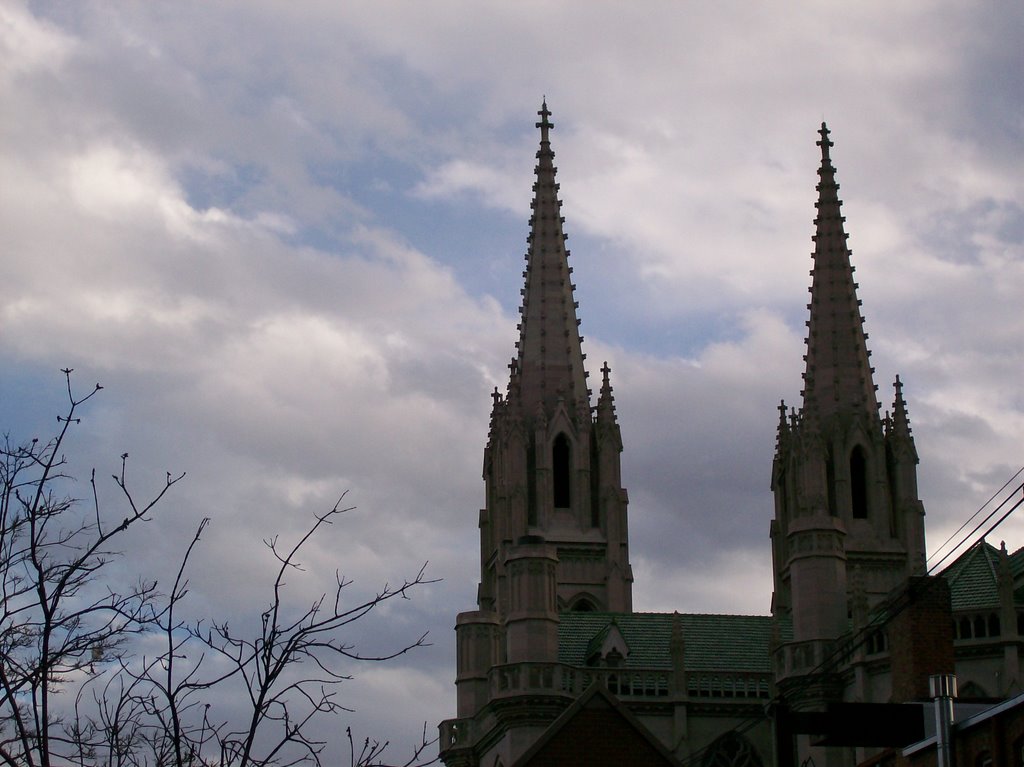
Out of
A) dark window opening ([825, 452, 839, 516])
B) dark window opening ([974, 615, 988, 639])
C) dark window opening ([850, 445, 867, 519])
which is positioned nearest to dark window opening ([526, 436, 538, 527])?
dark window opening ([825, 452, 839, 516])

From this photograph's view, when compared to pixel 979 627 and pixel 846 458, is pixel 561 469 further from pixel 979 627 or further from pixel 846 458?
pixel 979 627

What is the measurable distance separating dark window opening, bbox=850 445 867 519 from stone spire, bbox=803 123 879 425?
1761mm

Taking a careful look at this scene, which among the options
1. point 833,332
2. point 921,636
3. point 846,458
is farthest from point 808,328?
point 921,636

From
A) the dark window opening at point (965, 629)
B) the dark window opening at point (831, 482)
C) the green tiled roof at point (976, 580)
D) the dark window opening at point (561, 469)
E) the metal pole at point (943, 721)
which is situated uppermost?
the dark window opening at point (561, 469)

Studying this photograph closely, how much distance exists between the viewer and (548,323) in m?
83.3

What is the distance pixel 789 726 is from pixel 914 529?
4444cm

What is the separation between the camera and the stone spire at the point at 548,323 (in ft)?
268

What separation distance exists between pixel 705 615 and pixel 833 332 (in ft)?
50.1

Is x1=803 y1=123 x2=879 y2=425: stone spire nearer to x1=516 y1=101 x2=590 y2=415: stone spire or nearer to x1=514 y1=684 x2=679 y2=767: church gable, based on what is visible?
x1=516 y1=101 x2=590 y2=415: stone spire

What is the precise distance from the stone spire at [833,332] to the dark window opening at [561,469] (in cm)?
1011

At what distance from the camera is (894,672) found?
4612cm

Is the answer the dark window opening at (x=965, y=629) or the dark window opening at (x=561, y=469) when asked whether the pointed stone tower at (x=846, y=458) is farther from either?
the dark window opening at (x=965, y=629)

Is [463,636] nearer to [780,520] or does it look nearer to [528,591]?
[528,591]

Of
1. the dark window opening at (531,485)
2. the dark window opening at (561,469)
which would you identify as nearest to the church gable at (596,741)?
the dark window opening at (531,485)
